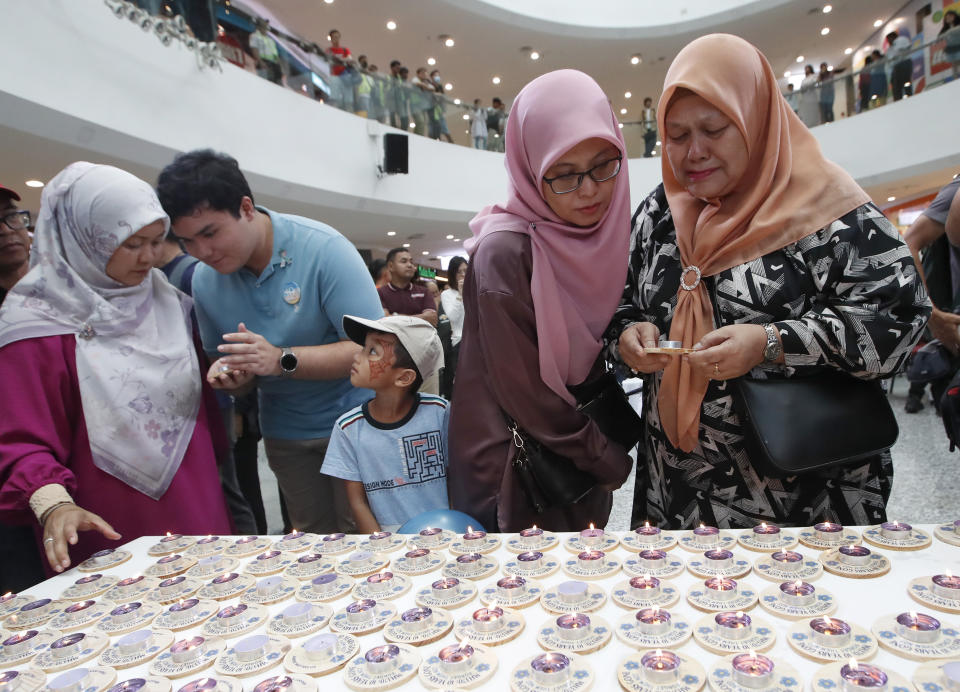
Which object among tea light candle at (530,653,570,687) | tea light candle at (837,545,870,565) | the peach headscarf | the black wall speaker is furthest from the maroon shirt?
the black wall speaker

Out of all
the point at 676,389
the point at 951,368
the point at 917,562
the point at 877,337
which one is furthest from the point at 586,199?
the point at 951,368

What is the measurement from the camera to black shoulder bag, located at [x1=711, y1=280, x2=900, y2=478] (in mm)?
1209

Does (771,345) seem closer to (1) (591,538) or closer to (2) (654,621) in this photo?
(1) (591,538)

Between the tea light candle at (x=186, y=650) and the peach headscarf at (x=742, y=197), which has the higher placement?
the peach headscarf at (x=742, y=197)

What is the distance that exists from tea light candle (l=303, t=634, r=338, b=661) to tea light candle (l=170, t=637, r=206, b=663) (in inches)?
6.2

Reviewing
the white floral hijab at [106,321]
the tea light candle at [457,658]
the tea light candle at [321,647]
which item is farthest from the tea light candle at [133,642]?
the white floral hijab at [106,321]

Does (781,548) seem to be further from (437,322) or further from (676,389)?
(437,322)

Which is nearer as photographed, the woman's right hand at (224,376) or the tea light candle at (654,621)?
the tea light candle at (654,621)

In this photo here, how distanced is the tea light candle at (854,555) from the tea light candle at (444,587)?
0.55m

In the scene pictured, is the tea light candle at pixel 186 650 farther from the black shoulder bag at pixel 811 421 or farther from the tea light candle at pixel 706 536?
the black shoulder bag at pixel 811 421

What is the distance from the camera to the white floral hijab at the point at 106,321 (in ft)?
4.82

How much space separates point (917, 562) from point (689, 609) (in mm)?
404

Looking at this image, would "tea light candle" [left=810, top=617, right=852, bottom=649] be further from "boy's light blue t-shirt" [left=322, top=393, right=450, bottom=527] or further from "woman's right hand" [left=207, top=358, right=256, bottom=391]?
"woman's right hand" [left=207, top=358, right=256, bottom=391]

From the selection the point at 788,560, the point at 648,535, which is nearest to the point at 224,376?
the point at 648,535
